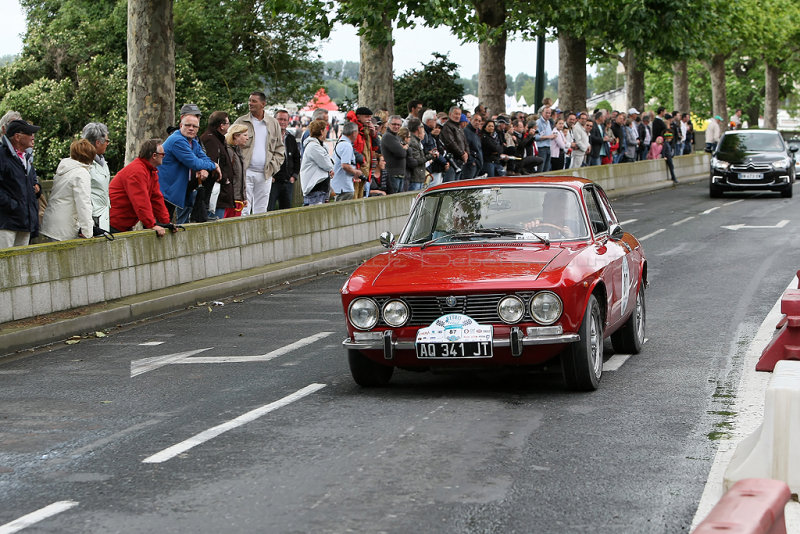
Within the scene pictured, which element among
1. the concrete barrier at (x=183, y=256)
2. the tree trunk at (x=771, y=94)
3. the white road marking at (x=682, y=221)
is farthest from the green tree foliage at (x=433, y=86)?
the tree trunk at (x=771, y=94)

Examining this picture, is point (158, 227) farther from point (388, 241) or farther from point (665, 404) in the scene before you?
point (665, 404)

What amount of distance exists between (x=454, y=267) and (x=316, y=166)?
33.2ft

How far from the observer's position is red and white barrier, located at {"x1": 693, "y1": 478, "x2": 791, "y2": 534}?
13.6 feet

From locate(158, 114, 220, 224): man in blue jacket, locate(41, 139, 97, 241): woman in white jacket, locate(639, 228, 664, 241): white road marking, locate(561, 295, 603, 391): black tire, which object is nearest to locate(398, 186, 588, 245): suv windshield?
locate(561, 295, 603, 391): black tire

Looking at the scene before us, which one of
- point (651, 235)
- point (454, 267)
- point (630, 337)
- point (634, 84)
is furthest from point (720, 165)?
point (454, 267)

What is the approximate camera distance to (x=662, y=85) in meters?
98.4

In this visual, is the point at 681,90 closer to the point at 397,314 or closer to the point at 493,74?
the point at 493,74

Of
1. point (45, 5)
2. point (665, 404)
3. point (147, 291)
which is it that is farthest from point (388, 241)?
point (45, 5)

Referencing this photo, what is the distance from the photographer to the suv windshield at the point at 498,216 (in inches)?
394

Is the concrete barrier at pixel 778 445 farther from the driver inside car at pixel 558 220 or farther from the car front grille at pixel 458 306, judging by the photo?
the driver inside car at pixel 558 220

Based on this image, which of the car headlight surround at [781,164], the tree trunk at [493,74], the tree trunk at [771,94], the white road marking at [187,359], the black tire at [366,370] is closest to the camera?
the black tire at [366,370]

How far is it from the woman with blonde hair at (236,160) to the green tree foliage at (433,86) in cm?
2054

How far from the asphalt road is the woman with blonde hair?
3.91 metres

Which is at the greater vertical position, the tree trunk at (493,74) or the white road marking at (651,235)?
the tree trunk at (493,74)
